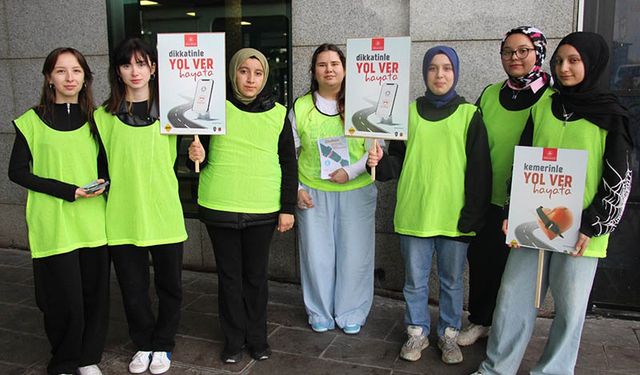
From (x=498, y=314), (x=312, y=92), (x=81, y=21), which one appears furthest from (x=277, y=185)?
(x=81, y=21)

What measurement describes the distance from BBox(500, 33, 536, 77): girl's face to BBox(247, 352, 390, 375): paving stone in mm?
1959

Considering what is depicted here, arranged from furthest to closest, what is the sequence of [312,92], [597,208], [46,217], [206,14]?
[206,14]
[312,92]
[46,217]
[597,208]

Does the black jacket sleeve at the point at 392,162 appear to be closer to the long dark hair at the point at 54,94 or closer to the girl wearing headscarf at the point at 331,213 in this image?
the girl wearing headscarf at the point at 331,213

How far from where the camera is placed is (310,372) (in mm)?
3623

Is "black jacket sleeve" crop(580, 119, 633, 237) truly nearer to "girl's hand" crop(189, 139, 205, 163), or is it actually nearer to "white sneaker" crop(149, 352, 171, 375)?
"girl's hand" crop(189, 139, 205, 163)

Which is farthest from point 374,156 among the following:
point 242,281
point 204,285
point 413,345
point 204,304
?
point 204,285

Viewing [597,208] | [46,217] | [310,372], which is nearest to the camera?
[597,208]

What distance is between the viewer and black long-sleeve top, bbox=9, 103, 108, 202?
3.17 m

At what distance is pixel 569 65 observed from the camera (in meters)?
2.89

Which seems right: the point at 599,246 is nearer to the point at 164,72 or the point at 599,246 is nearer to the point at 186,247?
the point at 164,72

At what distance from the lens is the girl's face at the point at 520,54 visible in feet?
11.1

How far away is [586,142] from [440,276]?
1.26m

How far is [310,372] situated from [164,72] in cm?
199

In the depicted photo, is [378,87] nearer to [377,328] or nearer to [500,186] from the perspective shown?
[500,186]
